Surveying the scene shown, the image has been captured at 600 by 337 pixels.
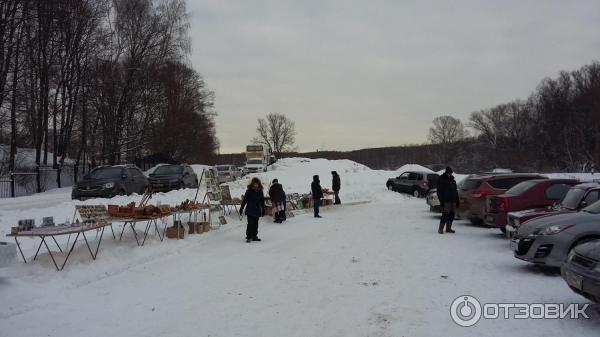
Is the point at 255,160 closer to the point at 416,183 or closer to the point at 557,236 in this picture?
the point at 416,183

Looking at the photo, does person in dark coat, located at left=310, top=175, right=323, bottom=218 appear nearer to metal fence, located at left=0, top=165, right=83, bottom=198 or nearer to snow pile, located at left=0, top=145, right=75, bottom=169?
metal fence, located at left=0, top=165, right=83, bottom=198

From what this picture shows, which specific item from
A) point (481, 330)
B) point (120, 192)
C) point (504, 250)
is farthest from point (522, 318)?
point (120, 192)

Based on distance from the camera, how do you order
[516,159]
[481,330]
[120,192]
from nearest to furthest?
[481,330], [120,192], [516,159]

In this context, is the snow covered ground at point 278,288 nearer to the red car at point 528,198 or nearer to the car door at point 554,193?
the red car at point 528,198

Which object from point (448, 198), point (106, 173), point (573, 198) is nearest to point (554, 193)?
point (573, 198)

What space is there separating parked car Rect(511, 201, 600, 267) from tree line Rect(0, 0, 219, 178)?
2443 centimetres

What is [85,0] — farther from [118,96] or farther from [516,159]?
[516,159]

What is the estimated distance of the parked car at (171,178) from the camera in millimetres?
26359

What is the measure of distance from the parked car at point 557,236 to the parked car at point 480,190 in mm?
6481

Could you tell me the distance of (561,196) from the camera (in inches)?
495

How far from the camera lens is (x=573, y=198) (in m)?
10.5

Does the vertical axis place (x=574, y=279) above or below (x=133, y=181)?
below

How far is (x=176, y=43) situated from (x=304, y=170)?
1767cm

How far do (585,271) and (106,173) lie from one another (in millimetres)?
18734
